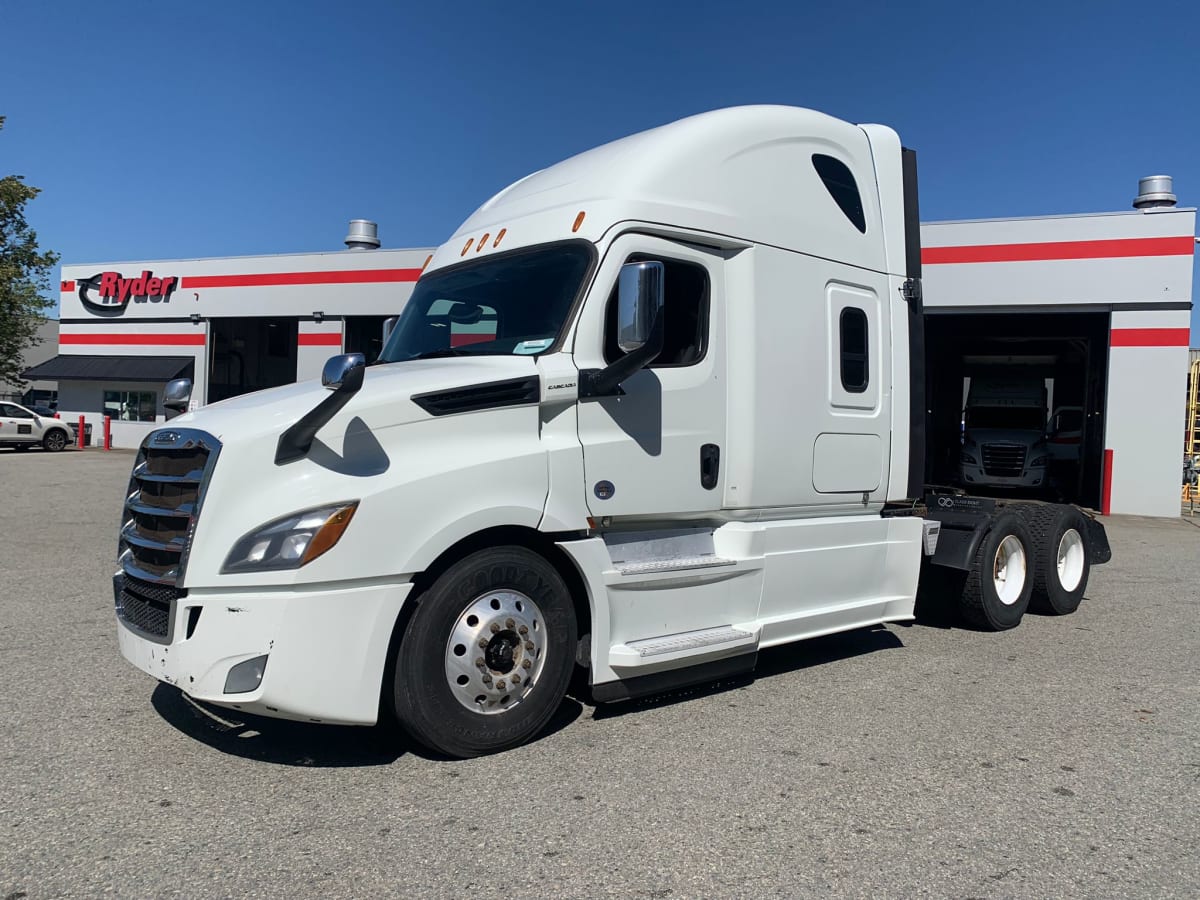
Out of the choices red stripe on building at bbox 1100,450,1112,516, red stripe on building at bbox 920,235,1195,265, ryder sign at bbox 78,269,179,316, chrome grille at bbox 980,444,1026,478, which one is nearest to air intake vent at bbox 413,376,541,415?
red stripe on building at bbox 920,235,1195,265

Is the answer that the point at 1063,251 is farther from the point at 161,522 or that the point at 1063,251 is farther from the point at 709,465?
the point at 161,522

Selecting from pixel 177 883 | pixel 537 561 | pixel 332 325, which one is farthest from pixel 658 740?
pixel 332 325

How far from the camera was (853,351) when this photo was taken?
19.9 ft

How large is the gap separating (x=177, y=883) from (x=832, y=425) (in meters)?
4.32

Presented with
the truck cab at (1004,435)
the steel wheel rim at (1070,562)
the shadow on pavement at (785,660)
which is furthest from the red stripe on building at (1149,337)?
the shadow on pavement at (785,660)

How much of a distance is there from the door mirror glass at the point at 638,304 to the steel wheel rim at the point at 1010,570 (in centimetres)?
438

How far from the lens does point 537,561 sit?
14.4ft

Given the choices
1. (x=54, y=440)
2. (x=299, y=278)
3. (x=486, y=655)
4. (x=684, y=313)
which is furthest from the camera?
(x=54, y=440)

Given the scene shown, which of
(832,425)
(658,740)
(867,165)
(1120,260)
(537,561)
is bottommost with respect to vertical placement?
(658,740)

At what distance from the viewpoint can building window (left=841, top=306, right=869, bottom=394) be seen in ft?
19.6

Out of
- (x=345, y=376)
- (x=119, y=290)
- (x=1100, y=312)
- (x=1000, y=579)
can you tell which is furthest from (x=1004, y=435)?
(x=119, y=290)

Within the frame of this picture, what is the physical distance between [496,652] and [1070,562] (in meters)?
6.12

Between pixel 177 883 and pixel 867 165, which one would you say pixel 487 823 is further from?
pixel 867 165

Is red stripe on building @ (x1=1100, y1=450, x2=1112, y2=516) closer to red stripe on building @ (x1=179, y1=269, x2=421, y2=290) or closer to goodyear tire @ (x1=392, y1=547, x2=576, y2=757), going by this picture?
red stripe on building @ (x1=179, y1=269, x2=421, y2=290)
